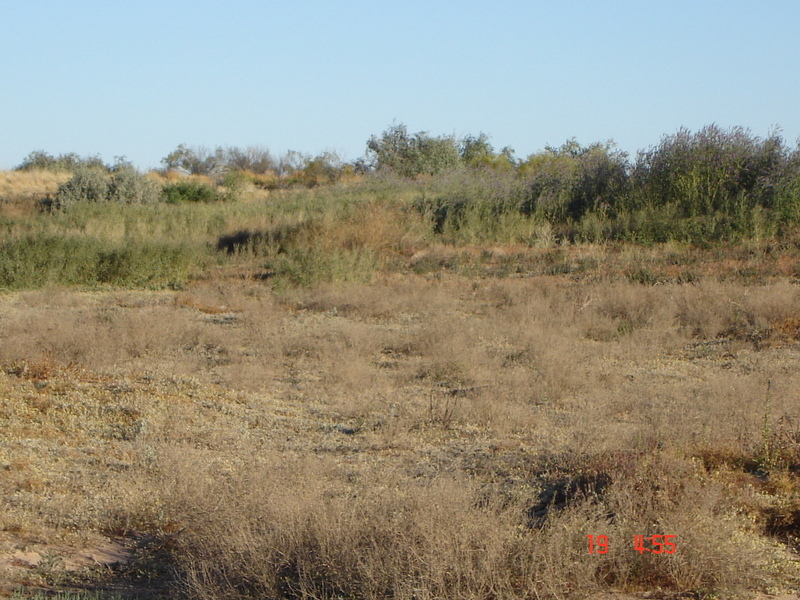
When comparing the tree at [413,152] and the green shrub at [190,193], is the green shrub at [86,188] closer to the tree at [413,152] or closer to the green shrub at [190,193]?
the green shrub at [190,193]

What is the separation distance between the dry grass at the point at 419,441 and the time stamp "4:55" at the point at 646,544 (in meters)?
0.04

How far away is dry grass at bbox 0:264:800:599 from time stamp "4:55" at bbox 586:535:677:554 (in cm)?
4

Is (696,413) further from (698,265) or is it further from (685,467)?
(698,265)

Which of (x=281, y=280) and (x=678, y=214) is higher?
(x=678, y=214)

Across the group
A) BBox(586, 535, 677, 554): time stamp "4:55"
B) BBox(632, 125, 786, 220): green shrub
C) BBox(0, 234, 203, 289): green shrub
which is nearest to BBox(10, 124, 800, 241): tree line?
BBox(632, 125, 786, 220): green shrub

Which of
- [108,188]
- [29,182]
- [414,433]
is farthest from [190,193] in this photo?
[414,433]

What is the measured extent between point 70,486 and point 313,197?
74.2 feet

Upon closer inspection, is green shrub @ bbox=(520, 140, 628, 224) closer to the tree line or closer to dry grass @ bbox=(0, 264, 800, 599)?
the tree line

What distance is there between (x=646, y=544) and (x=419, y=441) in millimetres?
2862

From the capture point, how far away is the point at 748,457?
531 centimetres

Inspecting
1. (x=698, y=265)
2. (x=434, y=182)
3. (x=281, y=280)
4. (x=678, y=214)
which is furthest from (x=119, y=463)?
(x=434, y=182)

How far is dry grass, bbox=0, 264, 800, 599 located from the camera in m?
3.52

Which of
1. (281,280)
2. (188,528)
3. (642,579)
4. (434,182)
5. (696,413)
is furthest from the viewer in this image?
(434,182)

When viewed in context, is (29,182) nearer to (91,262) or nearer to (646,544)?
(91,262)
